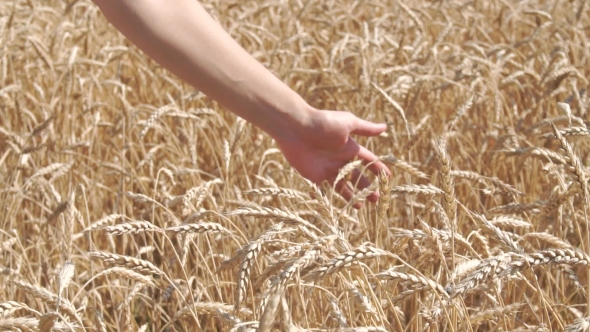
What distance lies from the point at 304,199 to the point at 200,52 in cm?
35

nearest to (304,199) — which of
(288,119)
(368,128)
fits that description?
(288,119)

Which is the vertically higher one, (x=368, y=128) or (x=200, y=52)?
(x=200, y=52)

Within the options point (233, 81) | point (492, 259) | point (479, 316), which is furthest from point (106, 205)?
point (492, 259)

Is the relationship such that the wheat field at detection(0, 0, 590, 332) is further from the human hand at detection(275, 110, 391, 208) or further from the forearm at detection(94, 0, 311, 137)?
the forearm at detection(94, 0, 311, 137)

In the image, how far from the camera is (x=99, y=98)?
127 inches

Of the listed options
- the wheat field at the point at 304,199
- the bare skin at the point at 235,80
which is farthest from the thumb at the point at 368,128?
the wheat field at the point at 304,199

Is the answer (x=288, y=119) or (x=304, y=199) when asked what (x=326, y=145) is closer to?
(x=288, y=119)

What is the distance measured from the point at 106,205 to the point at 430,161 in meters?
1.10

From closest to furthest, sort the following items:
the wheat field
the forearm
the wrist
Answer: the wheat field → the forearm → the wrist

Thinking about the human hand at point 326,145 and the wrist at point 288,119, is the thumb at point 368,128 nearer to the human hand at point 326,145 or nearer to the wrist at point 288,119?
the human hand at point 326,145

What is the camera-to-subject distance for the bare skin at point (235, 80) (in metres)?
1.45

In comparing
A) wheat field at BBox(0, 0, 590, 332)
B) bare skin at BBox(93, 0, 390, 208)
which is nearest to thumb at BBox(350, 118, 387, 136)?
bare skin at BBox(93, 0, 390, 208)

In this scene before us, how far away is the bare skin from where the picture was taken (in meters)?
1.45

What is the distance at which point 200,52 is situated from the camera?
4.92 ft
